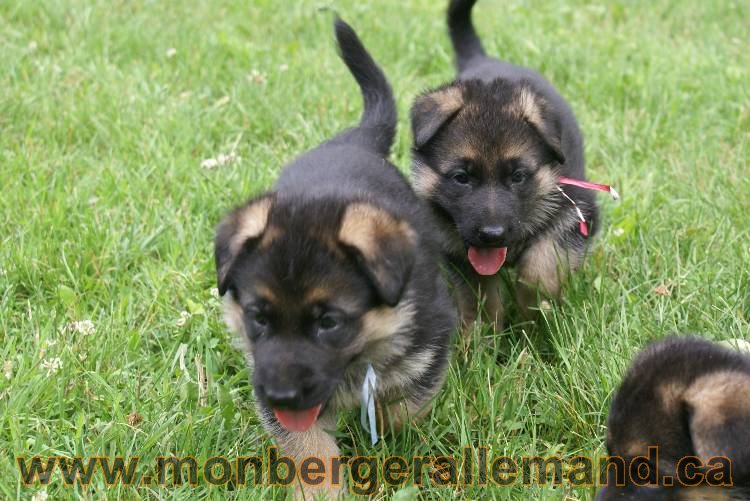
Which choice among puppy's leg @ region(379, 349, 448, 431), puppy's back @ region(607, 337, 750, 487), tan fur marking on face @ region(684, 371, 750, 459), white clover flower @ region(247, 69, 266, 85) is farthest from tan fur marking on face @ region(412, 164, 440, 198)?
white clover flower @ region(247, 69, 266, 85)

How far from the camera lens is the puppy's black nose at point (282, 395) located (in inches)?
90.8

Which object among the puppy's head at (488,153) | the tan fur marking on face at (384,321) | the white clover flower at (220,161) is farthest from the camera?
the white clover flower at (220,161)

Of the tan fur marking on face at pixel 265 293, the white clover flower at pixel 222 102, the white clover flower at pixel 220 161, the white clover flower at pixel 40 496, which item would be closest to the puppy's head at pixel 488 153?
the tan fur marking on face at pixel 265 293

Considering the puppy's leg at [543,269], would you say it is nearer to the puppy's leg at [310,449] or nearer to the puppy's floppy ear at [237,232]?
the puppy's leg at [310,449]

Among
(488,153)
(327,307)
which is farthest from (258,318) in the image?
(488,153)

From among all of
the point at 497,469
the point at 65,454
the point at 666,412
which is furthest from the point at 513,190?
the point at 65,454

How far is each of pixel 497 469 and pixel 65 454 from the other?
127cm

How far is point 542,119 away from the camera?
3.55 metres

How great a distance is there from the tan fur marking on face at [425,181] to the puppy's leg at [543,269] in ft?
1.55

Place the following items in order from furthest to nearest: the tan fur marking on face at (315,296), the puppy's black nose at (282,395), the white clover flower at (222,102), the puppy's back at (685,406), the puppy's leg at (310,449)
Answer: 1. the white clover flower at (222,102)
2. the puppy's leg at (310,449)
3. the tan fur marking on face at (315,296)
4. the puppy's black nose at (282,395)
5. the puppy's back at (685,406)

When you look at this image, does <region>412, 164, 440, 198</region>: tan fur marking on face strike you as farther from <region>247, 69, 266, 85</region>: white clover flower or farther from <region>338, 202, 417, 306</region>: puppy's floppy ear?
<region>247, 69, 266, 85</region>: white clover flower

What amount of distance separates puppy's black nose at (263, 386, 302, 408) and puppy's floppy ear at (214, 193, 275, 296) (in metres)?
0.40

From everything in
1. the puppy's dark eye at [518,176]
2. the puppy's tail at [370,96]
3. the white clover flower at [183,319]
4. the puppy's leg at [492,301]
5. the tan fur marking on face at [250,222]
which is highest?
the tan fur marking on face at [250,222]

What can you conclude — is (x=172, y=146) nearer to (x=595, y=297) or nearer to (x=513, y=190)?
(x=513, y=190)
